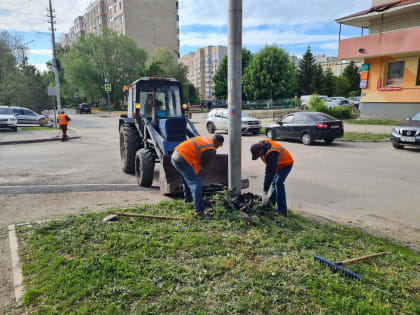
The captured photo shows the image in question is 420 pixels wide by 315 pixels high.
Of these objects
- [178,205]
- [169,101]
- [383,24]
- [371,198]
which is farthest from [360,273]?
[383,24]

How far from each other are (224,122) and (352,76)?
54445 millimetres

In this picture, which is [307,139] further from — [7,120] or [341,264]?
[7,120]

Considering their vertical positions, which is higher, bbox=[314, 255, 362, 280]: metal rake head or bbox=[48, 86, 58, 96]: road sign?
bbox=[48, 86, 58, 96]: road sign

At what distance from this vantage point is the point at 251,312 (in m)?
2.80

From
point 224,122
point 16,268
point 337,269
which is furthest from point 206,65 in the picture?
point 337,269

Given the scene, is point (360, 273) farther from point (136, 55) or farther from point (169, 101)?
point (136, 55)

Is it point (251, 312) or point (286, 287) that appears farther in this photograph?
point (286, 287)

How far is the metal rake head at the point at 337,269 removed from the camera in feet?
11.0

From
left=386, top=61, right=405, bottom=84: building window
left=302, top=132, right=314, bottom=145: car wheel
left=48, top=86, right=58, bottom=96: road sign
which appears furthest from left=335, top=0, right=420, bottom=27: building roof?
left=48, top=86, right=58, bottom=96: road sign

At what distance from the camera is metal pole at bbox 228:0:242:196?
5.00m

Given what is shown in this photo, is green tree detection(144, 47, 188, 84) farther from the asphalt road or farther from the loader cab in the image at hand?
the loader cab

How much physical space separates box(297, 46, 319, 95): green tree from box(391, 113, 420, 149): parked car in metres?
49.0

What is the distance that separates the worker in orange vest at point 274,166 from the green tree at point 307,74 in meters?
58.4

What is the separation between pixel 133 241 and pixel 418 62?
971 inches
